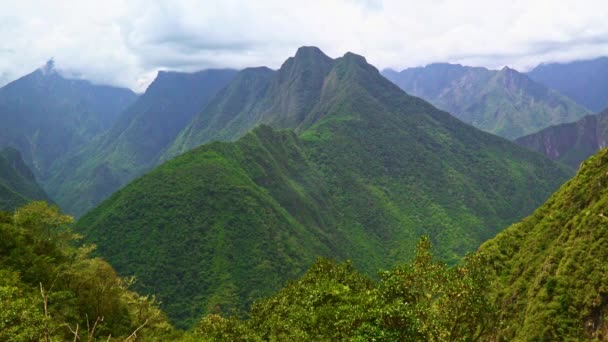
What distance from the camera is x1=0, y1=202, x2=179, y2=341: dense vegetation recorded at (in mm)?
42469

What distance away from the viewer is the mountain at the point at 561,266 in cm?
5559

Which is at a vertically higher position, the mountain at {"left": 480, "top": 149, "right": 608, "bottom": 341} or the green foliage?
Result: the green foliage

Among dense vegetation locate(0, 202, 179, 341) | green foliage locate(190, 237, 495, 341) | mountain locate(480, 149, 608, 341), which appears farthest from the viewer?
mountain locate(480, 149, 608, 341)

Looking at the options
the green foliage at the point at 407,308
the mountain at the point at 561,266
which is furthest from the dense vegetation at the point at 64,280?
the mountain at the point at 561,266

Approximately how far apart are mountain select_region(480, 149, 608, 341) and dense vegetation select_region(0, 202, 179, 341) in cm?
Result: 4554

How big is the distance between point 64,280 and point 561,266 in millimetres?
66895

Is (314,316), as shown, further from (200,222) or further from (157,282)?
(200,222)

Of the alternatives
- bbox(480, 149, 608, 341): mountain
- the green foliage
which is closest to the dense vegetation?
the green foliage

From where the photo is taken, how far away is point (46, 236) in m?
61.2

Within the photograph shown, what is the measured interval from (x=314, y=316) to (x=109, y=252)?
383 feet

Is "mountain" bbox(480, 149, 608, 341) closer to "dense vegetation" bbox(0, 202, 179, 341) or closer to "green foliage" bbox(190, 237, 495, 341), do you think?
"green foliage" bbox(190, 237, 495, 341)

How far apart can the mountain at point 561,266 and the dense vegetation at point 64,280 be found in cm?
4554

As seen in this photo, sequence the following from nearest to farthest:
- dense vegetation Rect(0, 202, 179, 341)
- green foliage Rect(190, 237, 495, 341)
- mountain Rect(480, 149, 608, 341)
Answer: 1. green foliage Rect(190, 237, 495, 341)
2. dense vegetation Rect(0, 202, 179, 341)
3. mountain Rect(480, 149, 608, 341)

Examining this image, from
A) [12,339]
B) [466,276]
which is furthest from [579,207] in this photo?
[12,339]
